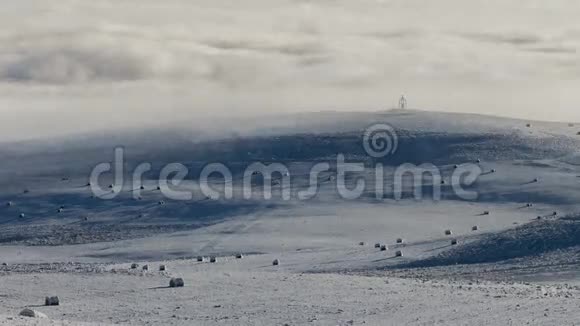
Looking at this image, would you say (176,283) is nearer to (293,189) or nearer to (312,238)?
(312,238)

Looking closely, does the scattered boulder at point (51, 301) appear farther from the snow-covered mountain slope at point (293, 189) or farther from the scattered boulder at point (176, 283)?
the snow-covered mountain slope at point (293, 189)

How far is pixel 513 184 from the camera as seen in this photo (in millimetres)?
82125

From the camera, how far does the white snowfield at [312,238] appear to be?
36.3m

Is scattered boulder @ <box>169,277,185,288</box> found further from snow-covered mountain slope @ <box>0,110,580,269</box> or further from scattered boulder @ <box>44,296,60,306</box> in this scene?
snow-covered mountain slope @ <box>0,110,580,269</box>

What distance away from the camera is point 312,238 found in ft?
216

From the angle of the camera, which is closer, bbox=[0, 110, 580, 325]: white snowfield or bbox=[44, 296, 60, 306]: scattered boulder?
bbox=[0, 110, 580, 325]: white snowfield

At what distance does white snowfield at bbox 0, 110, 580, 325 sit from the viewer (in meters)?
36.3

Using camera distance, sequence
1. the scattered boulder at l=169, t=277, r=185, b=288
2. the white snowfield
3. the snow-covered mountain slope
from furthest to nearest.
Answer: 1. the snow-covered mountain slope
2. the scattered boulder at l=169, t=277, r=185, b=288
3. the white snowfield

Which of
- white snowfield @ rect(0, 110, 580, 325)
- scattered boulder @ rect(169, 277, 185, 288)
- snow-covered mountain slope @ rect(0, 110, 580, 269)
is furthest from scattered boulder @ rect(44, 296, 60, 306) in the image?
snow-covered mountain slope @ rect(0, 110, 580, 269)

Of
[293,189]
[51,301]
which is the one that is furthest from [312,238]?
[51,301]

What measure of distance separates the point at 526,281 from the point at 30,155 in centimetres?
6412

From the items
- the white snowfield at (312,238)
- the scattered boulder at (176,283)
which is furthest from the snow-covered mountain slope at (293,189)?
the scattered boulder at (176,283)

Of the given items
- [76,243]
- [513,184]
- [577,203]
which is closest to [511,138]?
[513,184]

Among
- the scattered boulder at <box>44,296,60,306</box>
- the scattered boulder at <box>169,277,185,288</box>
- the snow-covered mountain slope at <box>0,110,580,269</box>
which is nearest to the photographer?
the scattered boulder at <box>44,296,60,306</box>
